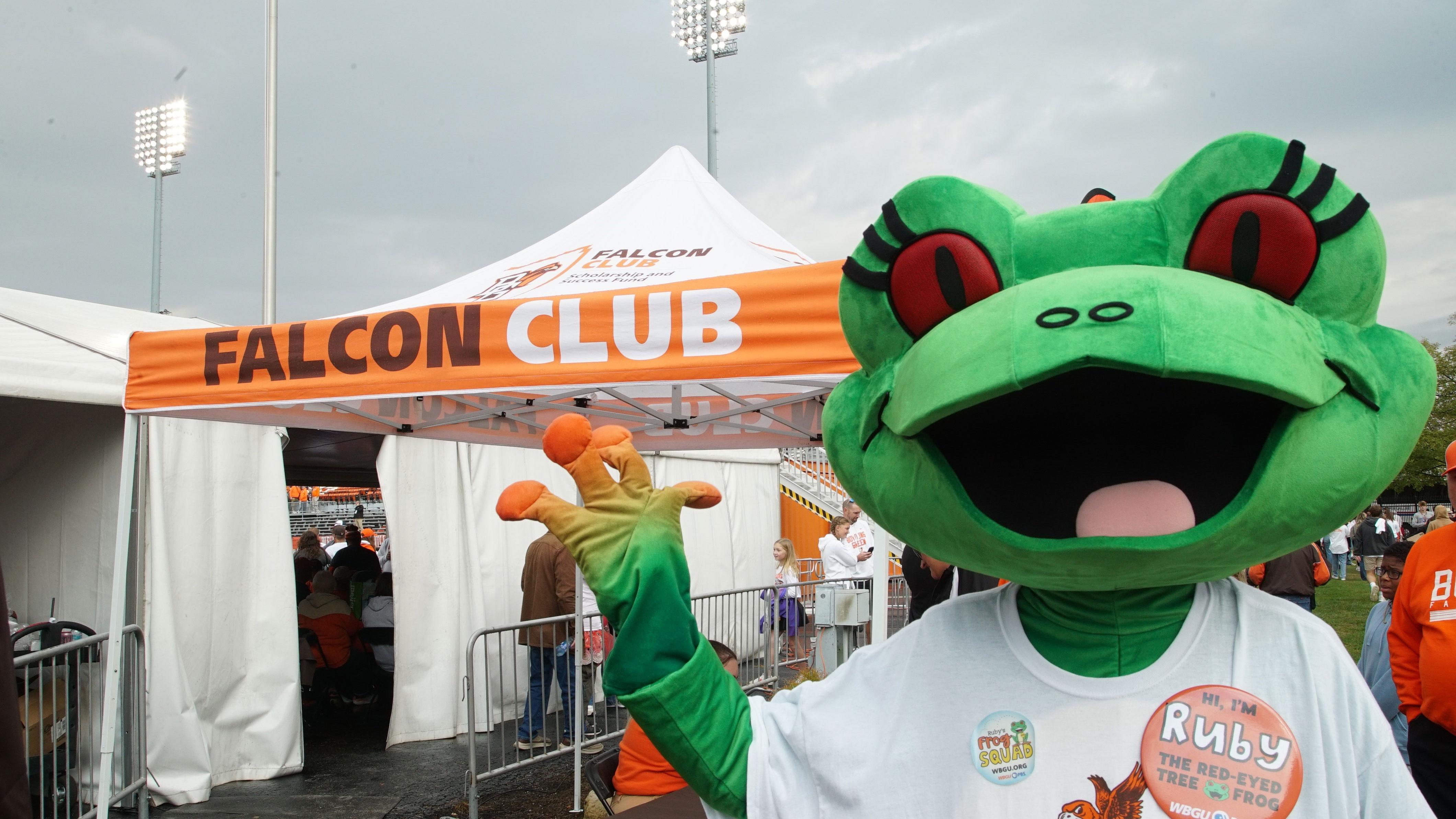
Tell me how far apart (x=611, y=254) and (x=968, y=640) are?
13.0ft

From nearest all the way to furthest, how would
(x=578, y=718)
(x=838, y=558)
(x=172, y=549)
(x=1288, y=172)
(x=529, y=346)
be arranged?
(x=1288, y=172) < (x=529, y=346) < (x=578, y=718) < (x=172, y=549) < (x=838, y=558)

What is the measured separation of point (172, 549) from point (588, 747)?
330cm

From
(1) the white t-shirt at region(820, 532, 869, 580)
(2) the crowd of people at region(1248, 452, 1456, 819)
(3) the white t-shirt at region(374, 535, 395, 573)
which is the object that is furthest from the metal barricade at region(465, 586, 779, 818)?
(2) the crowd of people at region(1248, 452, 1456, 819)

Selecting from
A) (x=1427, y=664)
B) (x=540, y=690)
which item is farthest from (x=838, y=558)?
(x=1427, y=664)

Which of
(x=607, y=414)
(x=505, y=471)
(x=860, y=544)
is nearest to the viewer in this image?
(x=607, y=414)

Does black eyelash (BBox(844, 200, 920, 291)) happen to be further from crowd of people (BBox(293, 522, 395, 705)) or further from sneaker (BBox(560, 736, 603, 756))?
crowd of people (BBox(293, 522, 395, 705))

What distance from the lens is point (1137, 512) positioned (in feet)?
4.40

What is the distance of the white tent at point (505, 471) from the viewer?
5008 mm

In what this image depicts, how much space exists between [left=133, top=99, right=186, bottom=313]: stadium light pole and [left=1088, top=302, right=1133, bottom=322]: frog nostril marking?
17.6 m

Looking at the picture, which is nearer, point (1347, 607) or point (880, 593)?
point (880, 593)

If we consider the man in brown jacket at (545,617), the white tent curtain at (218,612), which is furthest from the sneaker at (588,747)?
the white tent curtain at (218,612)

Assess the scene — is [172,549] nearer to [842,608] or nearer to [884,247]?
[842,608]

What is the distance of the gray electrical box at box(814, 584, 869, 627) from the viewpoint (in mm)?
6840

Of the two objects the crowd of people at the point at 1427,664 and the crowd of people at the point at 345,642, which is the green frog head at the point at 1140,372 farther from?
the crowd of people at the point at 345,642
